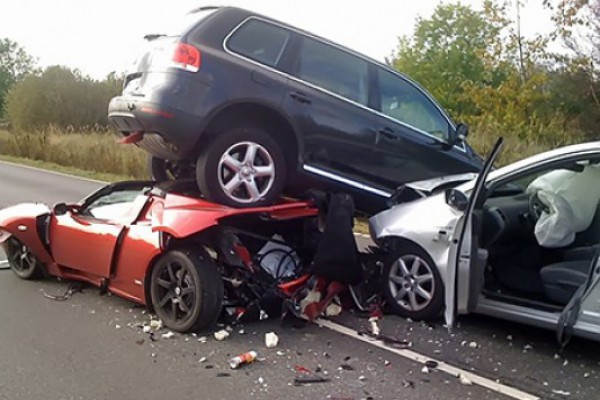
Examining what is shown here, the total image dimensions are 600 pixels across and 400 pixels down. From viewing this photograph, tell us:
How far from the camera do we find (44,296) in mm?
6176

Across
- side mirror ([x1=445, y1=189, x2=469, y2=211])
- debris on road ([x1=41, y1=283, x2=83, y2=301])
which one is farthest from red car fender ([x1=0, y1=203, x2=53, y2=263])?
side mirror ([x1=445, y1=189, x2=469, y2=211])

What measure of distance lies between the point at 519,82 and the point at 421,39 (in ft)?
71.1

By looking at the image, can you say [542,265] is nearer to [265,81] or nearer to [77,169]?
[265,81]

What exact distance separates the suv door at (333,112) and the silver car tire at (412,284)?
1.20 m

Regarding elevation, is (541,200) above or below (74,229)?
above

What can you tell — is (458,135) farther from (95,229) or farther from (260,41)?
(95,229)

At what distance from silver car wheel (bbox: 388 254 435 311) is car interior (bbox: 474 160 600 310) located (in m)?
0.47

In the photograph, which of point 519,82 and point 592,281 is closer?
point 592,281

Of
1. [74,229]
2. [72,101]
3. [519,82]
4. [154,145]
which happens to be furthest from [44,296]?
[72,101]

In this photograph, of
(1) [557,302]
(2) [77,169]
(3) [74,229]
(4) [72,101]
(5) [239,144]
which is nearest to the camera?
(1) [557,302]

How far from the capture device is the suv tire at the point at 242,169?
5.58 meters

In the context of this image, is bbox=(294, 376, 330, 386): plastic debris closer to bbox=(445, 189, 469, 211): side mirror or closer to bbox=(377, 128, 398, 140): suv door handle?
bbox=(445, 189, 469, 211): side mirror

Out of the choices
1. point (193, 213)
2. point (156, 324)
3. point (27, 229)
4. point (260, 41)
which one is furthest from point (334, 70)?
point (27, 229)

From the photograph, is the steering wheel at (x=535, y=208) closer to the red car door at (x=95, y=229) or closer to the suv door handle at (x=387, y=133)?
the suv door handle at (x=387, y=133)
